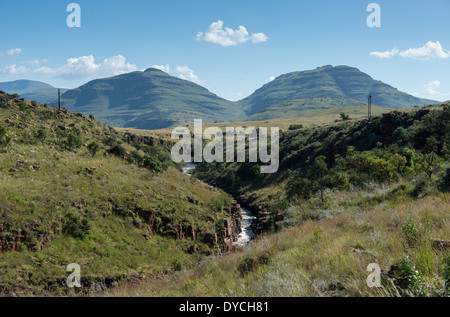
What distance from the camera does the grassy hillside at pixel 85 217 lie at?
705 inches

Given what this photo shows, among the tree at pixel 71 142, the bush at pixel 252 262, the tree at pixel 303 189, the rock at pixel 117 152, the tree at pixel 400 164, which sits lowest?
the tree at pixel 303 189

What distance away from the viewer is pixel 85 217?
23188 mm

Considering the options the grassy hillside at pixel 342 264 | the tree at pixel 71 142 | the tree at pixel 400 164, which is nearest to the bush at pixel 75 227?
the grassy hillside at pixel 342 264

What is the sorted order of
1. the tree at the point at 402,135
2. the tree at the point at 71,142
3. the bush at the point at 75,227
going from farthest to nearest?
1. the tree at the point at 402,135
2. the tree at the point at 71,142
3. the bush at the point at 75,227

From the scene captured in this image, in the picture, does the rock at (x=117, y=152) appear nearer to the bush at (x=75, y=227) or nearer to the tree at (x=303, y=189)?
the bush at (x=75, y=227)

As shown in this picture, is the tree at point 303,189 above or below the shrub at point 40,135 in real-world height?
below

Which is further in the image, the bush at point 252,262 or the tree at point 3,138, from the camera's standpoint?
the tree at point 3,138

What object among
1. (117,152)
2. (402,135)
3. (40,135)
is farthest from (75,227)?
(402,135)

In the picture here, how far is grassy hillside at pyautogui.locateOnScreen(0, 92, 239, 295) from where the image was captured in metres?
17.9

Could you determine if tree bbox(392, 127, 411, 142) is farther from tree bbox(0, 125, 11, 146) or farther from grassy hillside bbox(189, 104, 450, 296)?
tree bbox(0, 125, 11, 146)

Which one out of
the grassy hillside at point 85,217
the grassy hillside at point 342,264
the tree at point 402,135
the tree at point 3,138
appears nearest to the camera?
the grassy hillside at point 342,264
